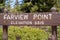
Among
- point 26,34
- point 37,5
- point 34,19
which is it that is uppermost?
point 34,19

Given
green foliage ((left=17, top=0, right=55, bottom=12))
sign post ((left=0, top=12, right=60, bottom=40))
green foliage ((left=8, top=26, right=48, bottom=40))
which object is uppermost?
sign post ((left=0, top=12, right=60, bottom=40))

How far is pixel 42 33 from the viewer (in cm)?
793

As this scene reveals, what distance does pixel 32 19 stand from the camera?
513cm

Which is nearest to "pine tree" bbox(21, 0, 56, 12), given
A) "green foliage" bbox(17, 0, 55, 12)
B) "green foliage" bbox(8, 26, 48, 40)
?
"green foliage" bbox(17, 0, 55, 12)

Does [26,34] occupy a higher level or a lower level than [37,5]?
higher

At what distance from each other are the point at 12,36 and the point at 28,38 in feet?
1.61

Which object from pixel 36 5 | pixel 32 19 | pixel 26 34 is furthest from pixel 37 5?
pixel 32 19

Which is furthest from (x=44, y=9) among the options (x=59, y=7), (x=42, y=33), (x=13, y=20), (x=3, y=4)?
(x=13, y=20)

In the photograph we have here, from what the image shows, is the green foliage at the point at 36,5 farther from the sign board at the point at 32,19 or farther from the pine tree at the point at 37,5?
the sign board at the point at 32,19

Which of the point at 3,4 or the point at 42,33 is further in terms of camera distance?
the point at 3,4

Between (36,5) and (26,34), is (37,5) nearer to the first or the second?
(36,5)

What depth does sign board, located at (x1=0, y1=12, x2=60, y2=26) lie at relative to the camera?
198 inches

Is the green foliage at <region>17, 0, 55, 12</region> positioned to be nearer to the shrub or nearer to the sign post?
the shrub

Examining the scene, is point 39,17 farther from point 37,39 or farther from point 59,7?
point 59,7
